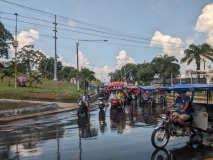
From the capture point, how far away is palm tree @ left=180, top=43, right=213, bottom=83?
4444 centimetres

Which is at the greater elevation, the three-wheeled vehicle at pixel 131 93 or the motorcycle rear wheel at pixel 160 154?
the three-wheeled vehicle at pixel 131 93

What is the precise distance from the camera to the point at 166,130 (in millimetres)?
8133

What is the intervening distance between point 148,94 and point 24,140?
21029mm

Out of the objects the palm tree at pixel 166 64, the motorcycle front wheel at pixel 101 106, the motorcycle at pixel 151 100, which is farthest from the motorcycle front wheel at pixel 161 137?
the palm tree at pixel 166 64

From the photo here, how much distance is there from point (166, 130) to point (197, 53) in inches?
1581

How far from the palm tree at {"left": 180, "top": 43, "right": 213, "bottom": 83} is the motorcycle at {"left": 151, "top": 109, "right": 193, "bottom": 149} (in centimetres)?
3918

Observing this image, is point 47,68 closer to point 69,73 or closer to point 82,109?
point 69,73

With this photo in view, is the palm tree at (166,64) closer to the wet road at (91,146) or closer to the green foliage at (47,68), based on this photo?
the green foliage at (47,68)

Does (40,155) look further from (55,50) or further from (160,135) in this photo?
(55,50)

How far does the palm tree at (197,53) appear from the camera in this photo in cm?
4444

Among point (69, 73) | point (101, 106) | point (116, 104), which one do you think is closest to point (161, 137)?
point (101, 106)

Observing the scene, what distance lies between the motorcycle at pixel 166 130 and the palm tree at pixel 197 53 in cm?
3918

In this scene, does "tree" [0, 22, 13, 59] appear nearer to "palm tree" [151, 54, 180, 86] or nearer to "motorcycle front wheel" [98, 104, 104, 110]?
"palm tree" [151, 54, 180, 86]

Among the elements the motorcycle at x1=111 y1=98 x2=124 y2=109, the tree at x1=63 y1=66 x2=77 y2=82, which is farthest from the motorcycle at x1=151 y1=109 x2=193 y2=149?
the tree at x1=63 y1=66 x2=77 y2=82
